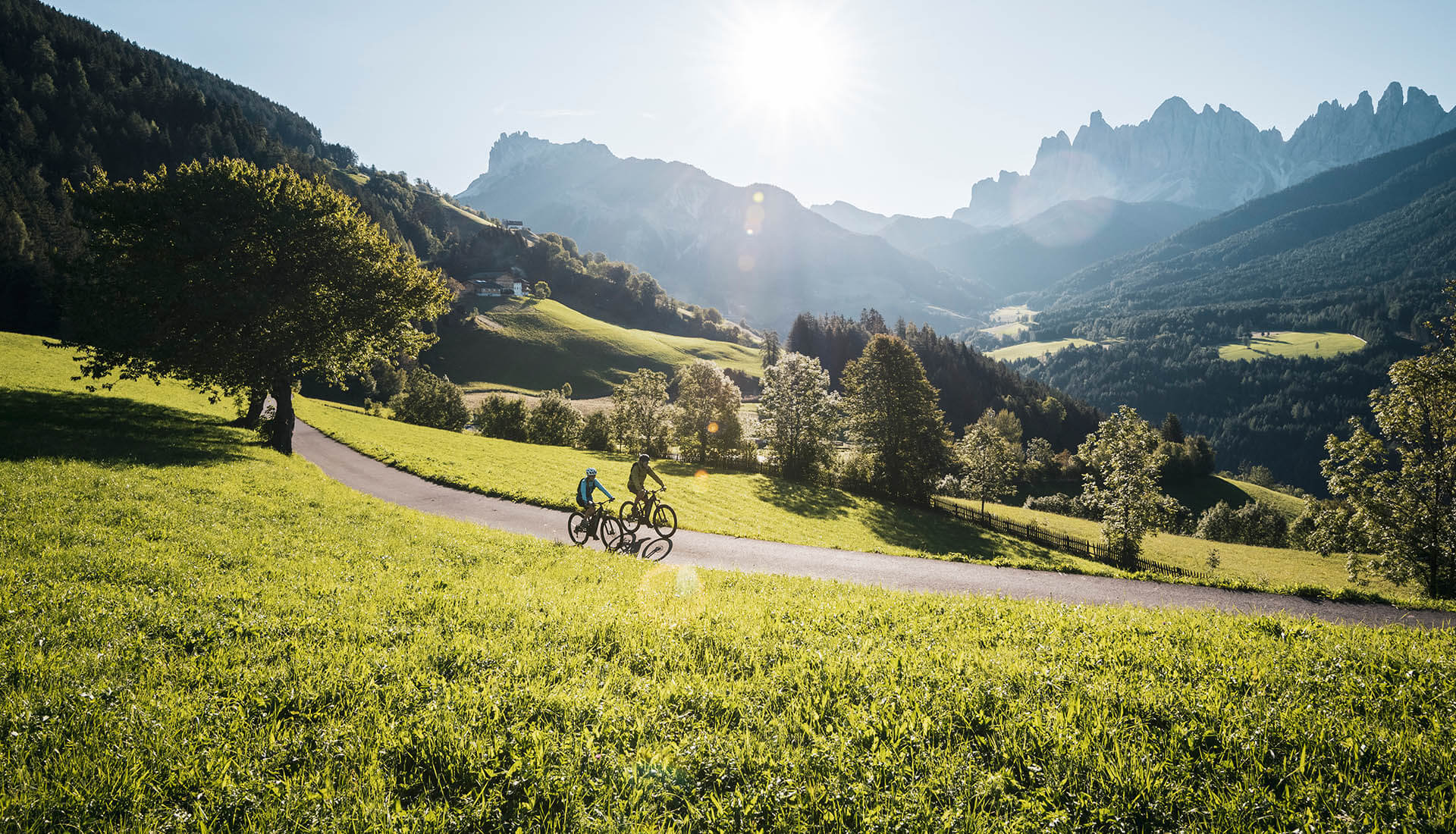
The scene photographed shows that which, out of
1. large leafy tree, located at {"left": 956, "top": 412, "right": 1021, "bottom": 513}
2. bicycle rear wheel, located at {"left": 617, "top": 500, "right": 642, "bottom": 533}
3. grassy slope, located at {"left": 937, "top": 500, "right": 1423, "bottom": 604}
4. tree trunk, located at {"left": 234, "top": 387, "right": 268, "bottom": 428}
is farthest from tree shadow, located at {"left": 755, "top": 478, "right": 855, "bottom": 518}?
tree trunk, located at {"left": 234, "top": 387, "right": 268, "bottom": 428}

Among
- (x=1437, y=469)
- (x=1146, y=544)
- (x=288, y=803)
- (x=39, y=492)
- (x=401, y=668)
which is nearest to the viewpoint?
(x=288, y=803)

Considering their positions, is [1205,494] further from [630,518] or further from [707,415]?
[630,518]

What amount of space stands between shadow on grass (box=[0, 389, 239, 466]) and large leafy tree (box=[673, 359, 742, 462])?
37.5 meters

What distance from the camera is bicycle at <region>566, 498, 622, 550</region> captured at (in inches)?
744

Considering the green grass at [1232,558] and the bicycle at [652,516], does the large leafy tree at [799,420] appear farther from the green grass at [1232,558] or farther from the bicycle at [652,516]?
the bicycle at [652,516]

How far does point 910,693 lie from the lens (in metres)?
6.10

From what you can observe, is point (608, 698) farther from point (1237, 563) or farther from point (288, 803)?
point (1237, 563)

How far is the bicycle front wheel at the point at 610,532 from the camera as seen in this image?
1902 centimetres

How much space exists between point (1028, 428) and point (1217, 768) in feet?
529

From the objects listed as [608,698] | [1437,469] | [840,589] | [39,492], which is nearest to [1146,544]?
[1437,469]

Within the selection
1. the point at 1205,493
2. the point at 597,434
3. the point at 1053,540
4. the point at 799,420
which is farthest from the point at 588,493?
the point at 1205,493

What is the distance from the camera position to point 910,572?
722 inches

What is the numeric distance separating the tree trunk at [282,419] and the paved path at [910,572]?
22.7ft

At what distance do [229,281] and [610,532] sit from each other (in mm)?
23574
